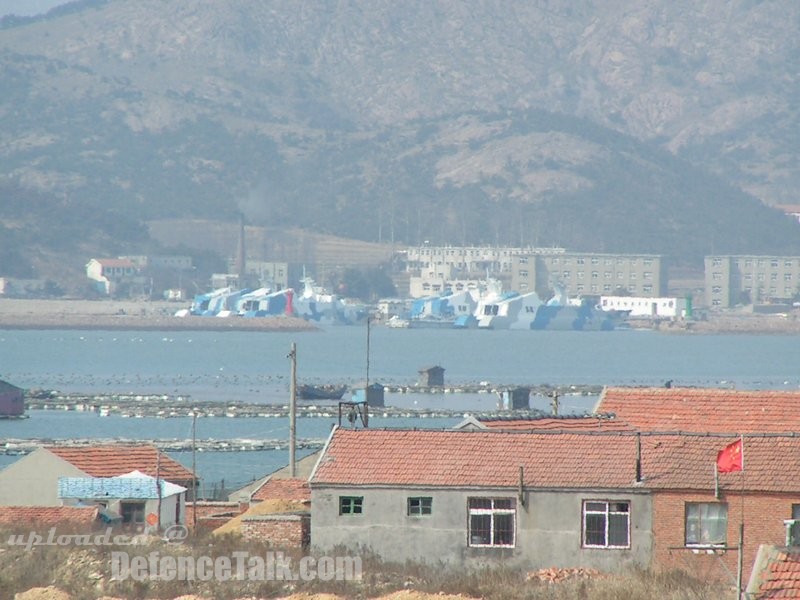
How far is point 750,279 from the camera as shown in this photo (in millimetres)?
180875

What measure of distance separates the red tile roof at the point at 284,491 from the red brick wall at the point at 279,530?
2782mm

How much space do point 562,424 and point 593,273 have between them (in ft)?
522

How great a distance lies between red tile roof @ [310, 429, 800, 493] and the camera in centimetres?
1642

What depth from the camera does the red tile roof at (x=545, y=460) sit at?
16.4 m

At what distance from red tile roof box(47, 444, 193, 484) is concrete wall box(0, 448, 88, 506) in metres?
0.11

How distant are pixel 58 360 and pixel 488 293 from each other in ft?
241

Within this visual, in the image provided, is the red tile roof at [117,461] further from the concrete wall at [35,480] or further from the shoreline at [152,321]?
the shoreline at [152,321]

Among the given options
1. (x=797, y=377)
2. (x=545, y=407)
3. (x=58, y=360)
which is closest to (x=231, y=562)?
(x=545, y=407)

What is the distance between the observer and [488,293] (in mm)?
168500

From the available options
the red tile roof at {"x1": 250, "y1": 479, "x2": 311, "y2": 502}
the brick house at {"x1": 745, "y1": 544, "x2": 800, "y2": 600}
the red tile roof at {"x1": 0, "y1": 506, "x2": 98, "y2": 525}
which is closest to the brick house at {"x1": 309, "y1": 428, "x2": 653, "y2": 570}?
the red tile roof at {"x1": 0, "y1": 506, "x2": 98, "y2": 525}

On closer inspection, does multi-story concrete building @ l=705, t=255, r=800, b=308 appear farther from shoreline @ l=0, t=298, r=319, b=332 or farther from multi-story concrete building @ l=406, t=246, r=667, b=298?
shoreline @ l=0, t=298, r=319, b=332

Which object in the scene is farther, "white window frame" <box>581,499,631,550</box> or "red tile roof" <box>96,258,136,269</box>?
"red tile roof" <box>96,258,136,269</box>

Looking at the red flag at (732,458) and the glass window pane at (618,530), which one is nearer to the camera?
the red flag at (732,458)

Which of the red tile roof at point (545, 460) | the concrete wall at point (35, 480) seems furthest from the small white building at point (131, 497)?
the red tile roof at point (545, 460)
